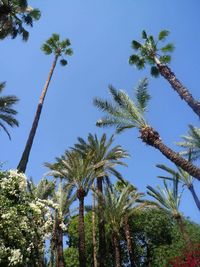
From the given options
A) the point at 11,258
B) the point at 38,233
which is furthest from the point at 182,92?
the point at 11,258

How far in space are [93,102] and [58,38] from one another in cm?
1396

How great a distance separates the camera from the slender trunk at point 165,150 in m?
20.0

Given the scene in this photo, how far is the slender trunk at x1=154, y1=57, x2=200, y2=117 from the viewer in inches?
840

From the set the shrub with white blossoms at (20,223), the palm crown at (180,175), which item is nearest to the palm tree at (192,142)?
the palm crown at (180,175)

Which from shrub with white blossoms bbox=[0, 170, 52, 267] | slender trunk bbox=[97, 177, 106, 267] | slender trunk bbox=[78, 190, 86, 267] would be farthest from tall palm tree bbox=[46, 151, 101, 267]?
shrub with white blossoms bbox=[0, 170, 52, 267]

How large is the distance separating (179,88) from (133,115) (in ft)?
10.4

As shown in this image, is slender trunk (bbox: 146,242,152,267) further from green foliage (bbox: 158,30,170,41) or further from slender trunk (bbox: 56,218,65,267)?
green foliage (bbox: 158,30,170,41)

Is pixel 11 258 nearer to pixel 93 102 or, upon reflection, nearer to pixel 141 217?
pixel 93 102

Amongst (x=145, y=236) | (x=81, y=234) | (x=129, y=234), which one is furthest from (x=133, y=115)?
(x=145, y=236)

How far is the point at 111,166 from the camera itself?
107ft

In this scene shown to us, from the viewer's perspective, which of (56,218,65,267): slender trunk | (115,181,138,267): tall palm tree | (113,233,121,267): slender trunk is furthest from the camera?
(115,181,138,267): tall palm tree

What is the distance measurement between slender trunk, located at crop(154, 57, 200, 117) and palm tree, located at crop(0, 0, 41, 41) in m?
9.94

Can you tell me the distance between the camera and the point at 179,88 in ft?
74.6

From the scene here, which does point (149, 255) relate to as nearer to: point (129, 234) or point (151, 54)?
point (129, 234)
